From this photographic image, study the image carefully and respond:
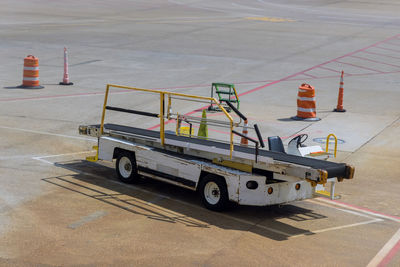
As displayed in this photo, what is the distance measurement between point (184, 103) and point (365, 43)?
19775mm

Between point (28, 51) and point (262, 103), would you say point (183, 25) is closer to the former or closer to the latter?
point (28, 51)

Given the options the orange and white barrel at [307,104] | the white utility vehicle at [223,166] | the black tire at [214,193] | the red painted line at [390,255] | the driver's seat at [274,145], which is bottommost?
the red painted line at [390,255]

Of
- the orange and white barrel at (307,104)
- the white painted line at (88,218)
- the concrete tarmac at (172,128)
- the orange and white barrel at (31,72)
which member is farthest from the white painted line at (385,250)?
the orange and white barrel at (31,72)

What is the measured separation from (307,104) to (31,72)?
395 inches

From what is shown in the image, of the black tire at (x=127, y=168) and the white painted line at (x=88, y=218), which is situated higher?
the black tire at (x=127, y=168)

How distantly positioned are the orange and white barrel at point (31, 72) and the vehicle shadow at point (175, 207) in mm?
10525

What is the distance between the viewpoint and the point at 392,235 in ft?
34.7

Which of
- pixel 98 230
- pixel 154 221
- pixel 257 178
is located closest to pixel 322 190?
pixel 257 178

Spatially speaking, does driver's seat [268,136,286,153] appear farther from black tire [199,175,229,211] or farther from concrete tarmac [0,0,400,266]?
black tire [199,175,229,211]

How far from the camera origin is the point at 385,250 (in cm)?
988

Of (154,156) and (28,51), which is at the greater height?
(28,51)

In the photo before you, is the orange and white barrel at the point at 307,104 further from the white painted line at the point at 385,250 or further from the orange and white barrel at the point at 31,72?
the orange and white barrel at the point at 31,72

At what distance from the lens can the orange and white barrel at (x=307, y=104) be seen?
1933cm

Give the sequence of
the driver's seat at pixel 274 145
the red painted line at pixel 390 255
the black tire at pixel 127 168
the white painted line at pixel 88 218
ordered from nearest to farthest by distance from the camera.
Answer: the red painted line at pixel 390 255, the white painted line at pixel 88 218, the driver's seat at pixel 274 145, the black tire at pixel 127 168
